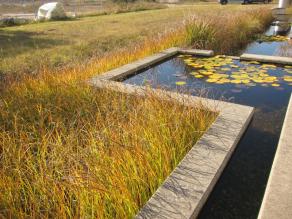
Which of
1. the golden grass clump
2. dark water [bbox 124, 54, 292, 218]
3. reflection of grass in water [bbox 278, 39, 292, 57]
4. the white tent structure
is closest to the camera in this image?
the golden grass clump

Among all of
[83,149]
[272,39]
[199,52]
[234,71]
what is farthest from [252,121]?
[272,39]

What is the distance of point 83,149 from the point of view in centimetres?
203

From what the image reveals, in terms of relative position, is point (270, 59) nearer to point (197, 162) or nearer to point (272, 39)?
point (272, 39)

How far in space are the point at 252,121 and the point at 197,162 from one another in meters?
1.18

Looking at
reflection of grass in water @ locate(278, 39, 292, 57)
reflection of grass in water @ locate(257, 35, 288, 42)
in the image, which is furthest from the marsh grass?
reflection of grass in water @ locate(257, 35, 288, 42)

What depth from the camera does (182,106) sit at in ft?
8.84

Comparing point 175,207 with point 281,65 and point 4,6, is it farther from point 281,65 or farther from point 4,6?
point 4,6

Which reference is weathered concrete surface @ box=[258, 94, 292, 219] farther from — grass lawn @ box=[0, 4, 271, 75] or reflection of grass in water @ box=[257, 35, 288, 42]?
reflection of grass in water @ box=[257, 35, 288, 42]

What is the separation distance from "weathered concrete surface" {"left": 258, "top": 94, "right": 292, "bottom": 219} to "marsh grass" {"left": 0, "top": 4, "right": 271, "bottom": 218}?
624 mm

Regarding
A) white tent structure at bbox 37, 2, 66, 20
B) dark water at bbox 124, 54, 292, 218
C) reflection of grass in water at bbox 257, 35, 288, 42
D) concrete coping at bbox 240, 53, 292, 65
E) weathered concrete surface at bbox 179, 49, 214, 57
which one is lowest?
dark water at bbox 124, 54, 292, 218

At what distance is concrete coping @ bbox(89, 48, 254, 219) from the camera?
1569 millimetres

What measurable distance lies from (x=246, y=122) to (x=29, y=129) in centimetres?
197

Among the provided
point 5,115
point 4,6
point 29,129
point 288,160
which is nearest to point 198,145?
point 288,160

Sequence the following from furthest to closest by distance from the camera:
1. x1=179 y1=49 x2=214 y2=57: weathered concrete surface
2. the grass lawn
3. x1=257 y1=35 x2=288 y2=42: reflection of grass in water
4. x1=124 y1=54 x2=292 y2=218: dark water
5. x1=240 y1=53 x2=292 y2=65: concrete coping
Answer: x1=257 y1=35 x2=288 y2=42: reflection of grass in water → the grass lawn → x1=179 y1=49 x2=214 y2=57: weathered concrete surface → x1=240 y1=53 x2=292 y2=65: concrete coping → x1=124 y1=54 x2=292 y2=218: dark water
